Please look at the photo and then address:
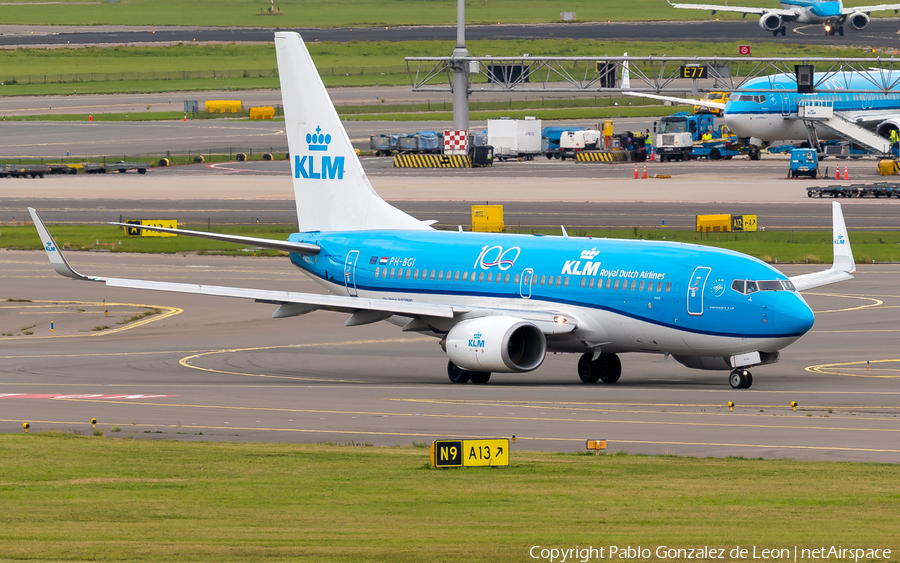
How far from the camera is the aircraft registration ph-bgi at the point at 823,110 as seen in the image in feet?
382

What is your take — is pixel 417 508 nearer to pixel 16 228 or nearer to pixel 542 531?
pixel 542 531

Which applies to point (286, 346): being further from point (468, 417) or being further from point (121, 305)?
point (468, 417)

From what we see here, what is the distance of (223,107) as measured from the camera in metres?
A: 175

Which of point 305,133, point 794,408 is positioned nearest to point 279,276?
point 305,133

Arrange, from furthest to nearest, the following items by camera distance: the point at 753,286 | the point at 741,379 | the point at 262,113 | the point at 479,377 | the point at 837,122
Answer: the point at 262,113, the point at 837,122, the point at 479,377, the point at 741,379, the point at 753,286

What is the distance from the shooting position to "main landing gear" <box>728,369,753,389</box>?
39.0 m

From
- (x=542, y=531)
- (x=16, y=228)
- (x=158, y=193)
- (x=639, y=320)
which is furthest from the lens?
(x=158, y=193)

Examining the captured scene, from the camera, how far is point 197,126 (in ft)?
531

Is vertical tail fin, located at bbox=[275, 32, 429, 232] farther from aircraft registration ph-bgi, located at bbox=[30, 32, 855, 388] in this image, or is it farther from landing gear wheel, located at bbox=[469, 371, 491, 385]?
landing gear wheel, located at bbox=[469, 371, 491, 385]

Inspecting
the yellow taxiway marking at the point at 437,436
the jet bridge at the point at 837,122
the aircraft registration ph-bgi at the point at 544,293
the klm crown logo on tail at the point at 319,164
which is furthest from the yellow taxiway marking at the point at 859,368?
the jet bridge at the point at 837,122

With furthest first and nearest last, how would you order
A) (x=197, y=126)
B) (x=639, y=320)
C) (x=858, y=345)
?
1. (x=197, y=126)
2. (x=858, y=345)
3. (x=639, y=320)

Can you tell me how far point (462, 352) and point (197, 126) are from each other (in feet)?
416

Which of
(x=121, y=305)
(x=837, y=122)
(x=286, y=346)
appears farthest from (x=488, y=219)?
(x=837, y=122)

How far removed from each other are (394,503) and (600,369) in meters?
21.2
